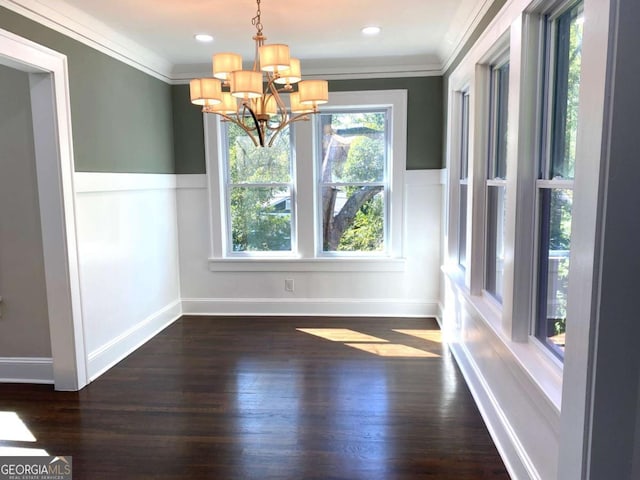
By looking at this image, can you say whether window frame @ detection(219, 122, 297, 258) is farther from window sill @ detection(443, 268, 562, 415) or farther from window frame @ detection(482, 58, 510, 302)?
window sill @ detection(443, 268, 562, 415)

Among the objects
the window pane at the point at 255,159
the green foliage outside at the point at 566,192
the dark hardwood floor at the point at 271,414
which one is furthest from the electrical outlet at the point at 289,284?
the green foliage outside at the point at 566,192

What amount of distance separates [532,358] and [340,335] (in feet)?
7.20

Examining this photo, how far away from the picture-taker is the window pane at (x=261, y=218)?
4.55 metres

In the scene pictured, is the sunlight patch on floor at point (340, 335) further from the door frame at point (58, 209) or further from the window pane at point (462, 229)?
the door frame at point (58, 209)

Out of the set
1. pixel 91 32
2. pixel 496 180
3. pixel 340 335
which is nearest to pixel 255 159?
pixel 91 32

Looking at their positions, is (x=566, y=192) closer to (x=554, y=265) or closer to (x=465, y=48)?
(x=554, y=265)

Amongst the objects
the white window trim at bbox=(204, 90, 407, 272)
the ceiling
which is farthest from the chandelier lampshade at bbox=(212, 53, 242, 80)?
the white window trim at bbox=(204, 90, 407, 272)

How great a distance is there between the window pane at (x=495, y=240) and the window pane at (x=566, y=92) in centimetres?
73

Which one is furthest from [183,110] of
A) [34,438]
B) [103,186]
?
[34,438]

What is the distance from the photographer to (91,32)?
10.2ft

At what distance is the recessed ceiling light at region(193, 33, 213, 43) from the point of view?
343 cm

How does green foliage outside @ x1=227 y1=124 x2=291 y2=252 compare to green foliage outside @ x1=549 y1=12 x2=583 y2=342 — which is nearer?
green foliage outside @ x1=549 y1=12 x2=583 y2=342

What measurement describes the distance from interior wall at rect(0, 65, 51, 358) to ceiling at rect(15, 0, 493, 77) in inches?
26.6

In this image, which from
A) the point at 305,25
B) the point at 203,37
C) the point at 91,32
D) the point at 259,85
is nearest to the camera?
the point at 259,85
